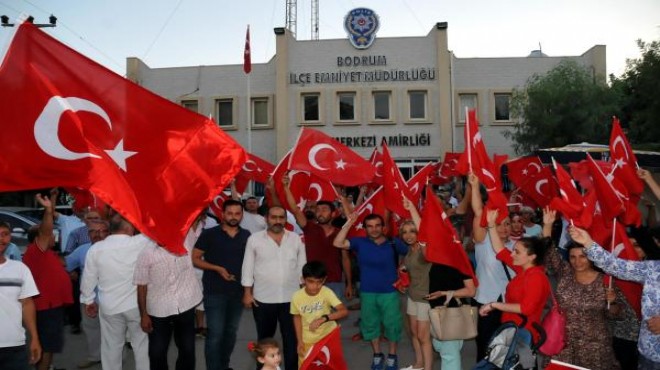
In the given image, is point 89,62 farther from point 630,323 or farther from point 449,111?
point 449,111

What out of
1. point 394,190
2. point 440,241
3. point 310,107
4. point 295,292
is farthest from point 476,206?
point 310,107

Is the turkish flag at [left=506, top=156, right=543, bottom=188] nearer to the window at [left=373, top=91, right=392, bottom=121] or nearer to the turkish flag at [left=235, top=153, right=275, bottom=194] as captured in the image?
the turkish flag at [left=235, top=153, right=275, bottom=194]

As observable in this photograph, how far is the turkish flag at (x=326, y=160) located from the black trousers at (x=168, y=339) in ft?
10.7

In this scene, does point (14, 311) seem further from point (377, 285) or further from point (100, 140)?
point (377, 285)

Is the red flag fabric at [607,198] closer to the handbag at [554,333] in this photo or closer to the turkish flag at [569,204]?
the turkish flag at [569,204]

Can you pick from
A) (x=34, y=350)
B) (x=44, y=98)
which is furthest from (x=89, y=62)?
(x=34, y=350)

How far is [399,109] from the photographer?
98.2ft

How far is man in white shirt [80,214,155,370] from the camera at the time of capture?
20.0 ft

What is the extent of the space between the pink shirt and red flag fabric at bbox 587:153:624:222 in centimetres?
432

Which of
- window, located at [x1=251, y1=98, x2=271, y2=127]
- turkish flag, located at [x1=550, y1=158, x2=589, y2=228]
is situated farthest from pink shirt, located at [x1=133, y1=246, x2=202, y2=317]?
window, located at [x1=251, y1=98, x2=271, y2=127]

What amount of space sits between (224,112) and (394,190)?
2474 cm

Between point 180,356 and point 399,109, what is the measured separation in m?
24.9

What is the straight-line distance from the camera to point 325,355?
5.07m

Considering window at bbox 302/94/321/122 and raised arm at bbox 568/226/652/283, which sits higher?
window at bbox 302/94/321/122
